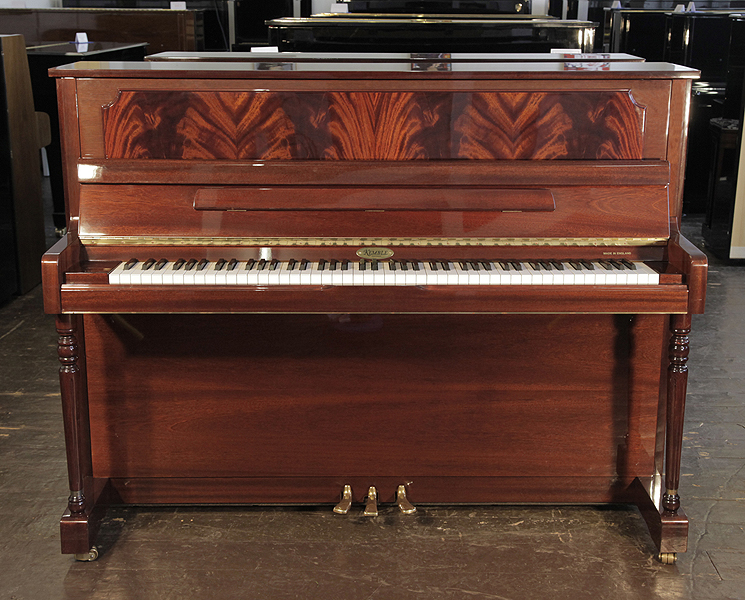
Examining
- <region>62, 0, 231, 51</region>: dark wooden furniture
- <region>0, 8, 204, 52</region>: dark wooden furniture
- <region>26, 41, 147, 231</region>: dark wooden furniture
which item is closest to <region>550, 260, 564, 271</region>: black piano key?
<region>26, 41, 147, 231</region>: dark wooden furniture

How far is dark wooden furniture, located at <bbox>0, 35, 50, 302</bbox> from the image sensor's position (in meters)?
4.36

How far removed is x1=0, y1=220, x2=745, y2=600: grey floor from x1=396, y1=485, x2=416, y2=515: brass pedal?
0.26 feet

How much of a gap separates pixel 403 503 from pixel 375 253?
0.71 m

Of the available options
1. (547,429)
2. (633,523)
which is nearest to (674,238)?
(547,429)

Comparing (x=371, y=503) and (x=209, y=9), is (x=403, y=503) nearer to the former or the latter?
(x=371, y=503)

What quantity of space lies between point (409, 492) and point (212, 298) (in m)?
0.86

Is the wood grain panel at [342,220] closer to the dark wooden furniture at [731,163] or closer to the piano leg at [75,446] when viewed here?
the piano leg at [75,446]

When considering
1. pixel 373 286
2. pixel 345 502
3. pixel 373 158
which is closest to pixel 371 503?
pixel 345 502

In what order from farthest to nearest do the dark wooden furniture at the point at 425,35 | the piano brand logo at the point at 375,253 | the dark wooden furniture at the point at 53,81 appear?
the dark wooden furniture at the point at 53,81 → the dark wooden furniture at the point at 425,35 → the piano brand logo at the point at 375,253

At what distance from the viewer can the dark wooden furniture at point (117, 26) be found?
7.41 metres

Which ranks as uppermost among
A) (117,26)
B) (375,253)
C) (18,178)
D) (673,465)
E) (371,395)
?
(117,26)

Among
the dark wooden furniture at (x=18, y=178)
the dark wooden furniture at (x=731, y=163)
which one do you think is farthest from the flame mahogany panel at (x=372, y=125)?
the dark wooden furniture at (x=731, y=163)

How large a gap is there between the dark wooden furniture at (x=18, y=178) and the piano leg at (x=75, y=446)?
2491mm

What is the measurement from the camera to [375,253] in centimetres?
217
